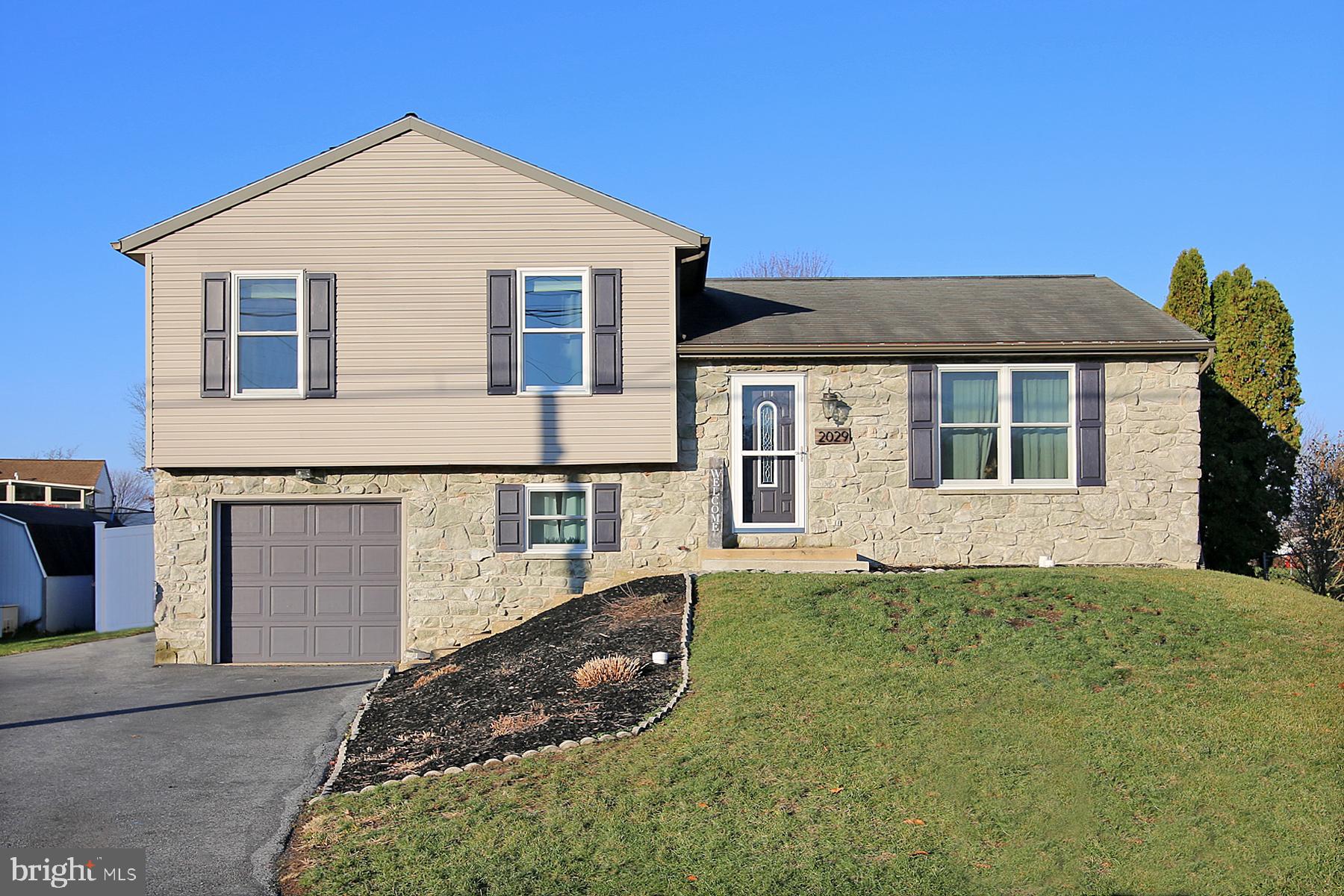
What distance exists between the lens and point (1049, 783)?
23.2ft

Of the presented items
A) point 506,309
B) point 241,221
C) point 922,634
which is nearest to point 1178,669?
point 922,634

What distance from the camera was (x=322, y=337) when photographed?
13789 mm

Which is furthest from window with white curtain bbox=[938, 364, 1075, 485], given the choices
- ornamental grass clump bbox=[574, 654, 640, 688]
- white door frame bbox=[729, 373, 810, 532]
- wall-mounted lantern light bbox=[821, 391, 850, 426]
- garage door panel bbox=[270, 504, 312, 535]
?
garage door panel bbox=[270, 504, 312, 535]

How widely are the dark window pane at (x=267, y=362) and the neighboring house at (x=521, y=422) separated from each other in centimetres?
2

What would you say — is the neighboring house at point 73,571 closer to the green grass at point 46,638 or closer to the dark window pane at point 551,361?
the green grass at point 46,638

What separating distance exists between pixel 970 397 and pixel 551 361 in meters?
5.53

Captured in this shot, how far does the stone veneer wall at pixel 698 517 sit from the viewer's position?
14008 millimetres

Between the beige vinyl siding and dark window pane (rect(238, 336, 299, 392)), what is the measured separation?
0.26 metres

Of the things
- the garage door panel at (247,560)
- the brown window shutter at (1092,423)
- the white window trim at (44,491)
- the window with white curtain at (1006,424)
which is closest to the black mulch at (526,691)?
the garage door panel at (247,560)

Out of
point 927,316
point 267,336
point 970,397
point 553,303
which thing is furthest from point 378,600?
point 927,316

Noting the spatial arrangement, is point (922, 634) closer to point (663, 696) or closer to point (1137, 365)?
point (663, 696)

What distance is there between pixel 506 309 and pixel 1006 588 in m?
6.93

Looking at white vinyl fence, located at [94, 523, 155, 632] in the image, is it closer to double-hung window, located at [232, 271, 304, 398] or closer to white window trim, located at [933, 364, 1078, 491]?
double-hung window, located at [232, 271, 304, 398]

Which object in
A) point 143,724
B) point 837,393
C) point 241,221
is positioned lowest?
point 143,724
